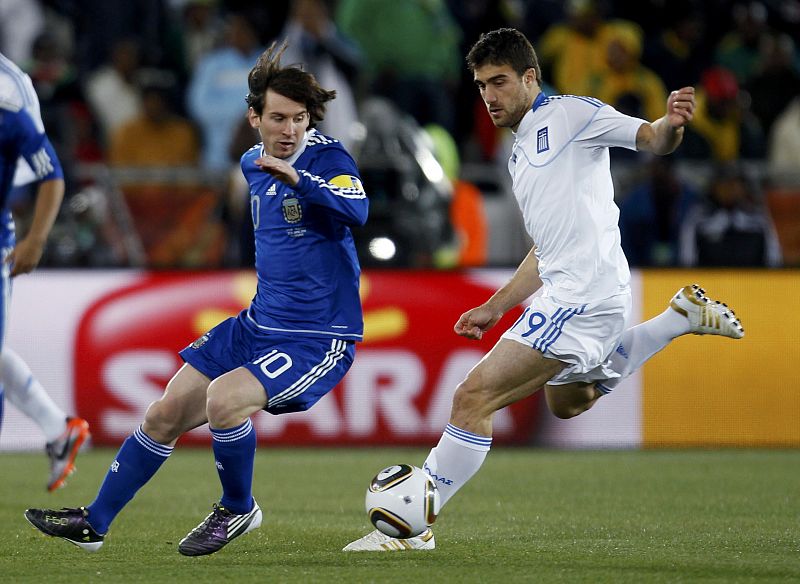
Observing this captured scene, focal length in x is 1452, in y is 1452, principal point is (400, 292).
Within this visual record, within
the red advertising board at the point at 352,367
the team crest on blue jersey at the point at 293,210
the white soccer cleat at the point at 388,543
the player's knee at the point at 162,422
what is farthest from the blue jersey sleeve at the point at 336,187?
the red advertising board at the point at 352,367

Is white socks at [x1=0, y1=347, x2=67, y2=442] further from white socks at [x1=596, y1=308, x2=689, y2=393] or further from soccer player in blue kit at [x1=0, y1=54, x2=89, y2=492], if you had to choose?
white socks at [x1=596, y1=308, x2=689, y2=393]

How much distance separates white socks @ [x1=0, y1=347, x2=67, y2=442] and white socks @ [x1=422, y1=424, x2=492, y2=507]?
2.81m

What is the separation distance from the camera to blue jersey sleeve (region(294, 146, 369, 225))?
5488mm

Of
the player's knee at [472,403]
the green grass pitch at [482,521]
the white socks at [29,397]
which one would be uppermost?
the player's knee at [472,403]

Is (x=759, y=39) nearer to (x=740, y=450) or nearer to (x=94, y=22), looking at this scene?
(x=740, y=450)

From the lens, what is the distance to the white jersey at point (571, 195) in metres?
5.91

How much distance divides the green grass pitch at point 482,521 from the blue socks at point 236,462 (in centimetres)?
20

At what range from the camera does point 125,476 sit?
576 centimetres

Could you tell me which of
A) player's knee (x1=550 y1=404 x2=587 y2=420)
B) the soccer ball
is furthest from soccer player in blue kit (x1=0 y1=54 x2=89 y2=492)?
player's knee (x1=550 y1=404 x2=587 y2=420)

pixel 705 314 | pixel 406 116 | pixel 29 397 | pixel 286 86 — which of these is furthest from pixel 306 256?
pixel 406 116

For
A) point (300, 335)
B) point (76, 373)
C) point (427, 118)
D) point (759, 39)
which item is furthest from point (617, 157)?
point (300, 335)

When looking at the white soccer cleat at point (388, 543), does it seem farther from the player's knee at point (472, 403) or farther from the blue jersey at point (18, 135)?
the blue jersey at point (18, 135)

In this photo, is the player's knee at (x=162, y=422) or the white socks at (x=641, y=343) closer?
the player's knee at (x=162, y=422)

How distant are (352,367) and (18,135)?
5.15m
